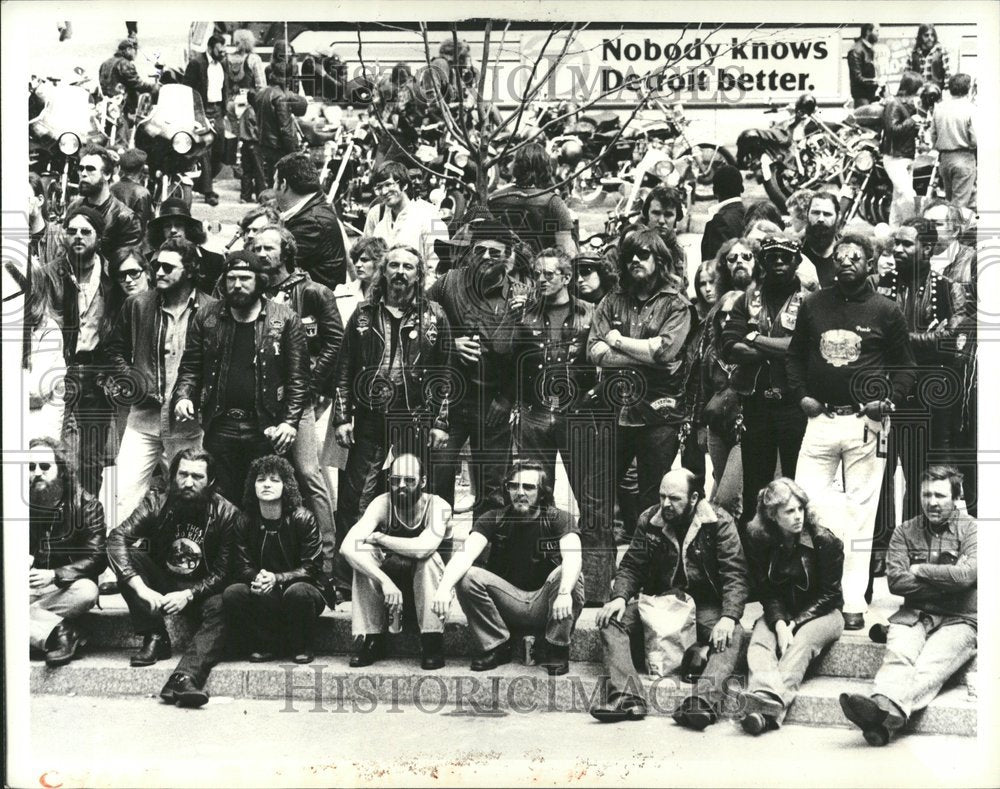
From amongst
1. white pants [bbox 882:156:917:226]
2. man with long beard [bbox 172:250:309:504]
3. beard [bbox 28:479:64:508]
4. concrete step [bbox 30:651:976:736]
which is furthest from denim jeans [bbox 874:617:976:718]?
beard [bbox 28:479:64:508]

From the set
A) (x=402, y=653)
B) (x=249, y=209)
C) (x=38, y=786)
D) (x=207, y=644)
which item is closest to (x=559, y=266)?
(x=249, y=209)

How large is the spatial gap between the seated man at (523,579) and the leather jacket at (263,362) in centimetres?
122

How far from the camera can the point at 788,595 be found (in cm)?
719

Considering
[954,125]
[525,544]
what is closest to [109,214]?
[525,544]

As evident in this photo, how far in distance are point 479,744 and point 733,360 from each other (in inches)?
95.8

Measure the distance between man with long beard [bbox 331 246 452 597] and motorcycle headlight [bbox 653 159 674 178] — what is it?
4.54 ft

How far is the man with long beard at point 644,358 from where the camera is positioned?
7.30 m

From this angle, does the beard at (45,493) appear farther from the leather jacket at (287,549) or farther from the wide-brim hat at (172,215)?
the wide-brim hat at (172,215)

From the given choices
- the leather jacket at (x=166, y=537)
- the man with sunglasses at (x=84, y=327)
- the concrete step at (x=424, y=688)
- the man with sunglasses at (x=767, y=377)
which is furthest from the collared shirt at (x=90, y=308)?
the man with sunglasses at (x=767, y=377)

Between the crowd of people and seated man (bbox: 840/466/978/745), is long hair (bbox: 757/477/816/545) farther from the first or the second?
seated man (bbox: 840/466/978/745)

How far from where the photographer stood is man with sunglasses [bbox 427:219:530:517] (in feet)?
24.0

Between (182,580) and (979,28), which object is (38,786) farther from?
(979,28)

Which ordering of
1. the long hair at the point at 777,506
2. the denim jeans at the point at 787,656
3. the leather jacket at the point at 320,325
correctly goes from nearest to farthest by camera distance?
the denim jeans at the point at 787,656
the long hair at the point at 777,506
the leather jacket at the point at 320,325

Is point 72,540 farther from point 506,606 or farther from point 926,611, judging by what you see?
point 926,611
